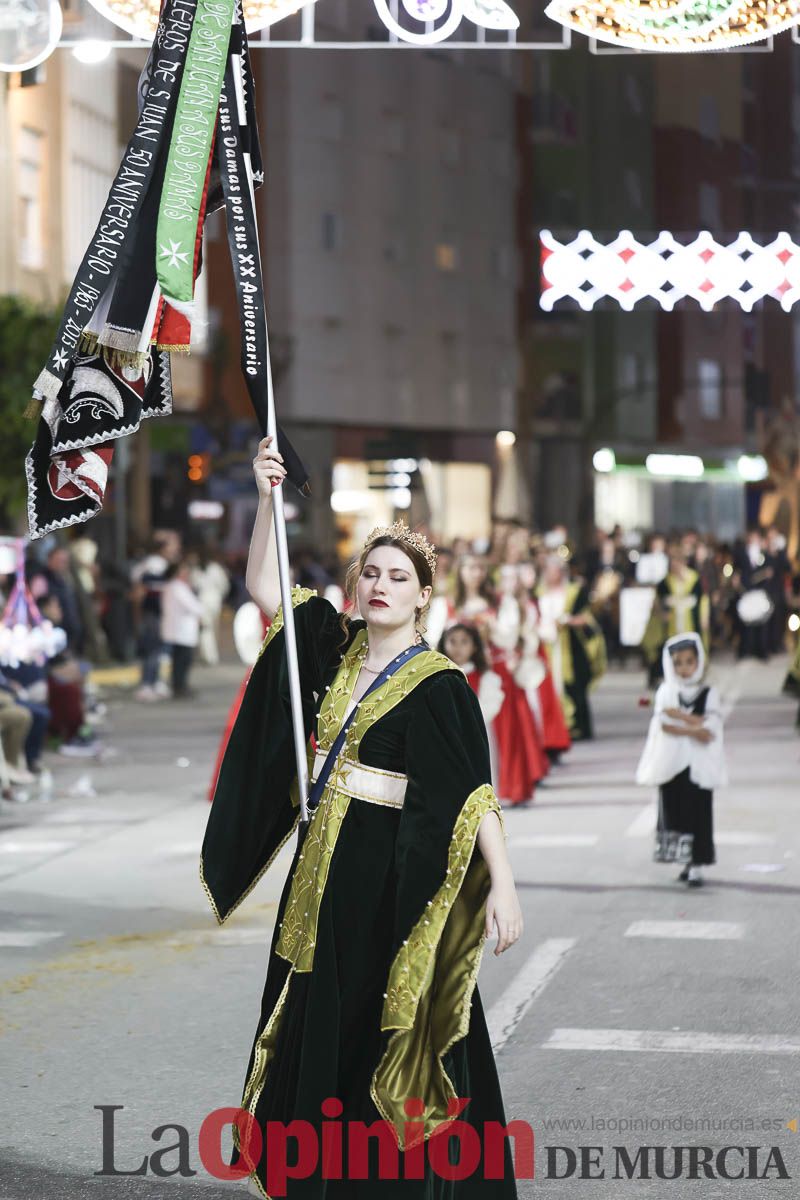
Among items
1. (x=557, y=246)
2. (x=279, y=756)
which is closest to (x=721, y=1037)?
(x=279, y=756)

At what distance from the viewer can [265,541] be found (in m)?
5.23

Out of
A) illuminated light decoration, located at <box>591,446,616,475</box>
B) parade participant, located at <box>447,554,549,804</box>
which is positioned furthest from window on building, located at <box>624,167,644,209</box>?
parade participant, located at <box>447,554,549,804</box>

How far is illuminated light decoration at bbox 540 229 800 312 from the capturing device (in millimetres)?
10086

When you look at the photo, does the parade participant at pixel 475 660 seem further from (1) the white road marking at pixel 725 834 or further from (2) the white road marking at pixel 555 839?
(1) the white road marking at pixel 725 834

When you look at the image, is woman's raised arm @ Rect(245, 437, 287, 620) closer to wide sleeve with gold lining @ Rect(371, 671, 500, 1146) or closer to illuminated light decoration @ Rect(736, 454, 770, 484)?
wide sleeve with gold lining @ Rect(371, 671, 500, 1146)

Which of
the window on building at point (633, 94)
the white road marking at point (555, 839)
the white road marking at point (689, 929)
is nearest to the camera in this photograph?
the white road marking at point (689, 929)

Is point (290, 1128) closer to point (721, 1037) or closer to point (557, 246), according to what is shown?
point (721, 1037)

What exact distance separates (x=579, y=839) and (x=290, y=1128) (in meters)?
7.62

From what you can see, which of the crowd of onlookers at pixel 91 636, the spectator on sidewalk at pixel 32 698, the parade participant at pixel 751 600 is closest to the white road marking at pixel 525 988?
the crowd of onlookers at pixel 91 636

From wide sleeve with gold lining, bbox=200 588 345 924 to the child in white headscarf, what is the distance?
18.3 ft

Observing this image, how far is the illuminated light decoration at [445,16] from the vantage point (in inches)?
383

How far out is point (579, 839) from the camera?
12281 millimetres

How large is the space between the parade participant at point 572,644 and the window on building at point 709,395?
48.5 m

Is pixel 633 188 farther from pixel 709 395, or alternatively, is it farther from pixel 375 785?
pixel 375 785
